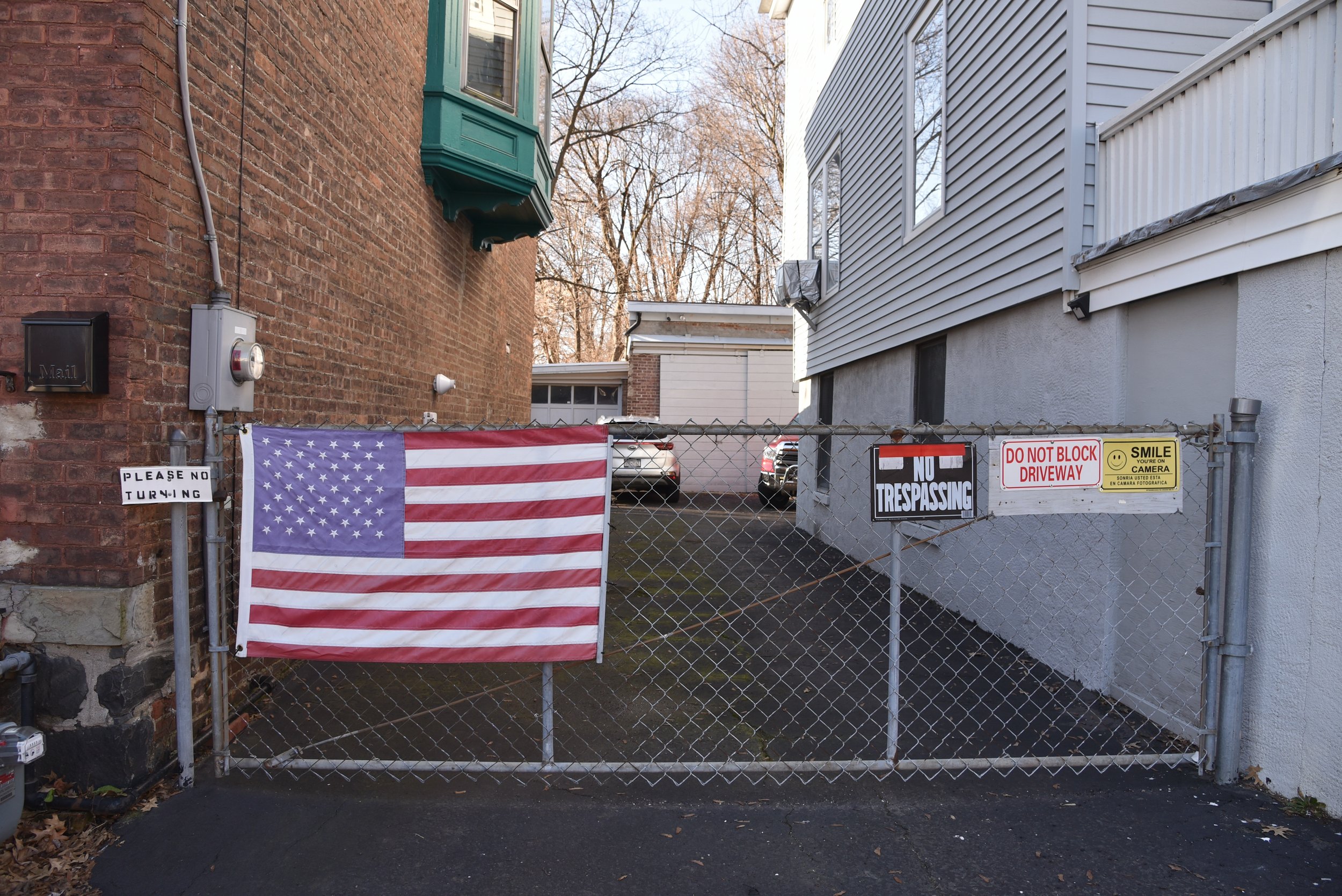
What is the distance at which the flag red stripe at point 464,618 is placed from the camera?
3514 mm

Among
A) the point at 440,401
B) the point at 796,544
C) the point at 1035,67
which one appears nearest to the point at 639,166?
the point at 796,544

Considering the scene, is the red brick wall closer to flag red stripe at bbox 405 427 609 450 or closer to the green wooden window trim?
flag red stripe at bbox 405 427 609 450

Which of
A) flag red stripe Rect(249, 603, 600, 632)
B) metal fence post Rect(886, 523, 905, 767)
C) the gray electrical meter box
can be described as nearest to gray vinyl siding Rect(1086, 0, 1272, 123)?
metal fence post Rect(886, 523, 905, 767)

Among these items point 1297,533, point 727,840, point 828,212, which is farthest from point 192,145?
point 828,212

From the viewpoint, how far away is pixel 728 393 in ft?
64.2

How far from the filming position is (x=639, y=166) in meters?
32.0

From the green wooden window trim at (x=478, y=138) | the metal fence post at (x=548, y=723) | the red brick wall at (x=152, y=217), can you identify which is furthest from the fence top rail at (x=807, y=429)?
the green wooden window trim at (x=478, y=138)

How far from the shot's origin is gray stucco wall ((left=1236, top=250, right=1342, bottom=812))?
3.39m

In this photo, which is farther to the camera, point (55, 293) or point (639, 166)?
point (639, 166)

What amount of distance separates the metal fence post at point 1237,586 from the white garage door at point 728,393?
50.5 feet

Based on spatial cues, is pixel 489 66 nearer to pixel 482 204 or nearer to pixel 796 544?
pixel 482 204

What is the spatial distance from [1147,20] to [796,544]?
26.0 ft

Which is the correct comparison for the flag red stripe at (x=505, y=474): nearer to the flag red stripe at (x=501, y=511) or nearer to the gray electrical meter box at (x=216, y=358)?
the flag red stripe at (x=501, y=511)

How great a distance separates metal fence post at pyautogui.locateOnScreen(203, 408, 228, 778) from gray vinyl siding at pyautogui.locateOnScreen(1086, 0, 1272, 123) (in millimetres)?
5287
